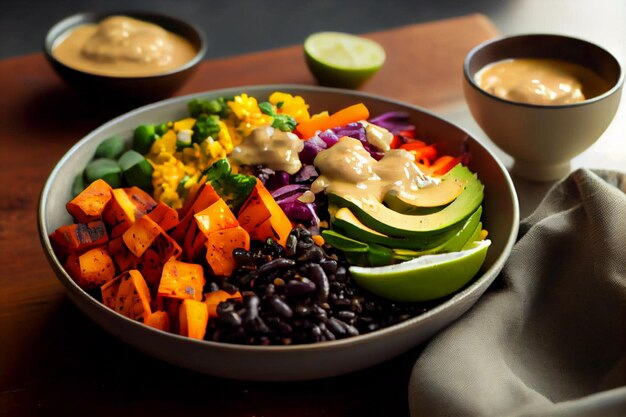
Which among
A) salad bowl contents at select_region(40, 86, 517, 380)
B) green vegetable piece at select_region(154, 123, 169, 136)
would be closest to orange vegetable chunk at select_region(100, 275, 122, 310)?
salad bowl contents at select_region(40, 86, 517, 380)

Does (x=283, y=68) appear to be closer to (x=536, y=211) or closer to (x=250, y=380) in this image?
(x=536, y=211)

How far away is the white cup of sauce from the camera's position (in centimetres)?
213

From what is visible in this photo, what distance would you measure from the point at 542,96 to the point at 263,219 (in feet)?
3.18

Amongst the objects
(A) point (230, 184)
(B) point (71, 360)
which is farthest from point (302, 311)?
(B) point (71, 360)

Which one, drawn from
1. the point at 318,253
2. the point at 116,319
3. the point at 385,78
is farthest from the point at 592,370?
the point at 385,78

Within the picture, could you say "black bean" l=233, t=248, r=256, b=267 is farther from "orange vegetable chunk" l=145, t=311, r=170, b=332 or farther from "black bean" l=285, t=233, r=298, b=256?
"orange vegetable chunk" l=145, t=311, r=170, b=332

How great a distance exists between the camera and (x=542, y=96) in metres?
2.21

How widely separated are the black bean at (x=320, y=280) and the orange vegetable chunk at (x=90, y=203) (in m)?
0.59

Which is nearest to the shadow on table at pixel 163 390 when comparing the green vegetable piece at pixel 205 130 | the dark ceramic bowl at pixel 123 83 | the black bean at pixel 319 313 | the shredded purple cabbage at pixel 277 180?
the black bean at pixel 319 313

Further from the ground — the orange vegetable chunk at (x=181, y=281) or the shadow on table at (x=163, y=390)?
the orange vegetable chunk at (x=181, y=281)

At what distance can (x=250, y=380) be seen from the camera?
1.60 m

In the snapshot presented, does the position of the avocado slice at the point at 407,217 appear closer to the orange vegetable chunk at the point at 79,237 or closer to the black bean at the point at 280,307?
the black bean at the point at 280,307

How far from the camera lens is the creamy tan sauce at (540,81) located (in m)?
2.22

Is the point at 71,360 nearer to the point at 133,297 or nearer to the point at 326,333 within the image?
the point at 133,297
